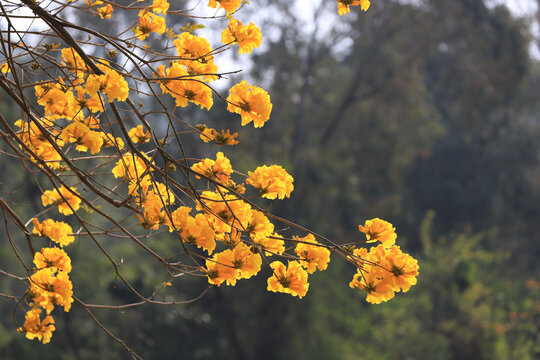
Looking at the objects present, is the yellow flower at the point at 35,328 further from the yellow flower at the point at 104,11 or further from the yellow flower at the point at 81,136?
the yellow flower at the point at 104,11

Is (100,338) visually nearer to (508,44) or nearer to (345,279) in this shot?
(345,279)

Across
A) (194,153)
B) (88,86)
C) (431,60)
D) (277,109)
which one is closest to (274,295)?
(194,153)

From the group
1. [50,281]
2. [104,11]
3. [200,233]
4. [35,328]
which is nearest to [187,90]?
[200,233]

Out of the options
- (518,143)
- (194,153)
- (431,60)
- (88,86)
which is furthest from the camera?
(518,143)

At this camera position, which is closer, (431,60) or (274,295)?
(274,295)

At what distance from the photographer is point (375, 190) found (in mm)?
10938

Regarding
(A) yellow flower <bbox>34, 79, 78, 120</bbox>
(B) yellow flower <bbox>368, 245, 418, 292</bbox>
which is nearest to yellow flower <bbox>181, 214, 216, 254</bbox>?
(B) yellow flower <bbox>368, 245, 418, 292</bbox>

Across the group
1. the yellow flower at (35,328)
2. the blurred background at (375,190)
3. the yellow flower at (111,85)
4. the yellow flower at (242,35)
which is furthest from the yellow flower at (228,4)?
the blurred background at (375,190)

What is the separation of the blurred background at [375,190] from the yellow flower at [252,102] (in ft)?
18.3

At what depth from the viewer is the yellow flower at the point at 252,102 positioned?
139cm

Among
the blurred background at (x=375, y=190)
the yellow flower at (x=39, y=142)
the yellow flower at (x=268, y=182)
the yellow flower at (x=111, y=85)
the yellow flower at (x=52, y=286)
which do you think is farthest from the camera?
the blurred background at (x=375, y=190)

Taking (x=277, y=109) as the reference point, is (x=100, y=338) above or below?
below

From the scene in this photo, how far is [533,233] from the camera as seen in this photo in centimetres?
1398

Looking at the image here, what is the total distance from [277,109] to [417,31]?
105 inches
